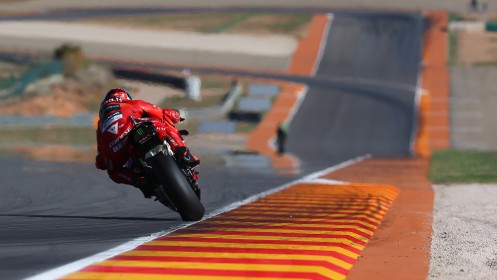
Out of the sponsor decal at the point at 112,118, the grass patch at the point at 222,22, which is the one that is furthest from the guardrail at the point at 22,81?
the sponsor decal at the point at 112,118

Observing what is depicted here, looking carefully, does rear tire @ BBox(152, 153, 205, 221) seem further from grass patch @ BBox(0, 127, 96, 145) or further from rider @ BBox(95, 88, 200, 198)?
grass patch @ BBox(0, 127, 96, 145)

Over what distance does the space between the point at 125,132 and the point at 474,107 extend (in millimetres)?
41816

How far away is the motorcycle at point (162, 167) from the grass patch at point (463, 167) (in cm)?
1122

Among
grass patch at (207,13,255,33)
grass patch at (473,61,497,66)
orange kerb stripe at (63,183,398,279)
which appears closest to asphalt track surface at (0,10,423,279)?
orange kerb stripe at (63,183,398,279)

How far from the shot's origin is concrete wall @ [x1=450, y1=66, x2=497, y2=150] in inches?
1789

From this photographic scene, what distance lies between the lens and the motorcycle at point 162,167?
12.4 m

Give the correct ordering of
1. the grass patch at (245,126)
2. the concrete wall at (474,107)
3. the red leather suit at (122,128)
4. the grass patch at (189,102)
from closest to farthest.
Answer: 1. the red leather suit at (122,128)
2. the concrete wall at (474,107)
3. the grass patch at (245,126)
4. the grass patch at (189,102)

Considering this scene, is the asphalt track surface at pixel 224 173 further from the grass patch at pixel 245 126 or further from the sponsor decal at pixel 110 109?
the grass patch at pixel 245 126

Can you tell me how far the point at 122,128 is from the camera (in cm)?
1303

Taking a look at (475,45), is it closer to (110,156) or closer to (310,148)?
(310,148)

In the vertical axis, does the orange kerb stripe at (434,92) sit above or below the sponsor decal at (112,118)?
above

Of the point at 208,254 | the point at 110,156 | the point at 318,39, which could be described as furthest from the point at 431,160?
the point at 318,39

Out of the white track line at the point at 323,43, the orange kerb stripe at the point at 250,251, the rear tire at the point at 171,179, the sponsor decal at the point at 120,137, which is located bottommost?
the orange kerb stripe at the point at 250,251

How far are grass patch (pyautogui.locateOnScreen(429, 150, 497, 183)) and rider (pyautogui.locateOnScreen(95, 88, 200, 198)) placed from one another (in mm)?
11023
